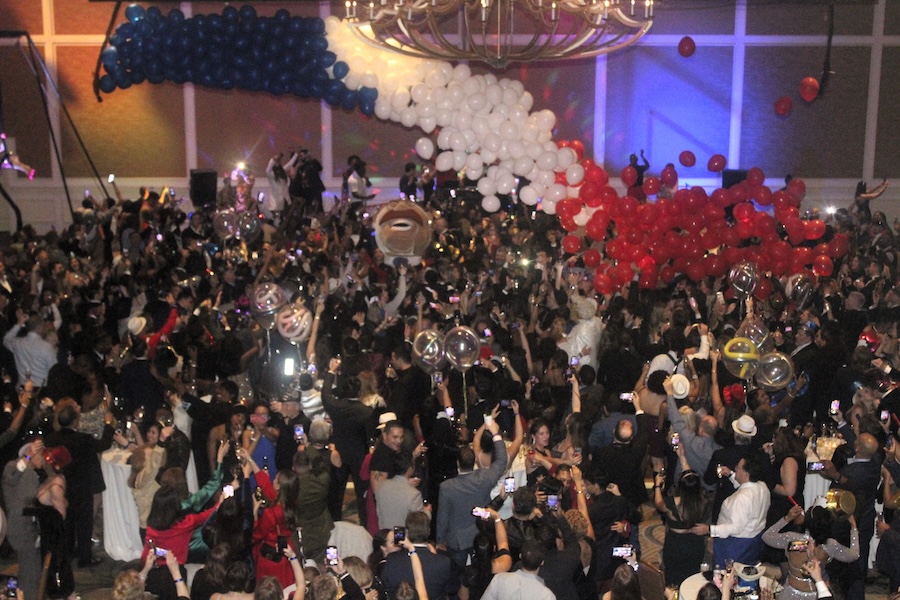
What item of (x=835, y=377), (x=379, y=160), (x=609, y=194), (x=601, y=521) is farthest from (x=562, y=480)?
(x=379, y=160)

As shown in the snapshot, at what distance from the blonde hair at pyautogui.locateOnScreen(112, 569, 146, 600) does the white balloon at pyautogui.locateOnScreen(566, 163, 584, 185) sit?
9.63m

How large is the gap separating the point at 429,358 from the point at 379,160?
10.4 m

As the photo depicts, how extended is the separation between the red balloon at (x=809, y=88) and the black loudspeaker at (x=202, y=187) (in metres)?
9.41

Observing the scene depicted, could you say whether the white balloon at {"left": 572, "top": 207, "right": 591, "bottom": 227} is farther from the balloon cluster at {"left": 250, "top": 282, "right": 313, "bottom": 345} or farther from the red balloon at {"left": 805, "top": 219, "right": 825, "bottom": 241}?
the balloon cluster at {"left": 250, "top": 282, "right": 313, "bottom": 345}

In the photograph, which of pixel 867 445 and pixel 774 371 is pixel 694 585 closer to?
pixel 867 445

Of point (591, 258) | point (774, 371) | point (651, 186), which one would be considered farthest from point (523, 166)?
point (774, 371)

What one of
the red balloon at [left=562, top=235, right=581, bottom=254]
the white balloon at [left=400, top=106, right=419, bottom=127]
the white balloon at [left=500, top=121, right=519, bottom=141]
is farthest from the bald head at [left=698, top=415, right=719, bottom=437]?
the white balloon at [left=400, top=106, right=419, bottom=127]

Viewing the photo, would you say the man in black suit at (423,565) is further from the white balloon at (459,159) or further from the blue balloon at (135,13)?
the blue balloon at (135,13)

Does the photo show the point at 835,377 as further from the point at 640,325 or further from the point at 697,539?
the point at 697,539

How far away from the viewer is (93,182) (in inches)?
683

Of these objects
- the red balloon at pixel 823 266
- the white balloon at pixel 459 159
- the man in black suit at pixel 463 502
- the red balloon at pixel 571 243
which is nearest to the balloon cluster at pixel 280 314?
the man in black suit at pixel 463 502

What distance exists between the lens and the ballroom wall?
17188mm

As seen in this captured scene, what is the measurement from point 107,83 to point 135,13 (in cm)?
139

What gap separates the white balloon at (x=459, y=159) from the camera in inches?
555
